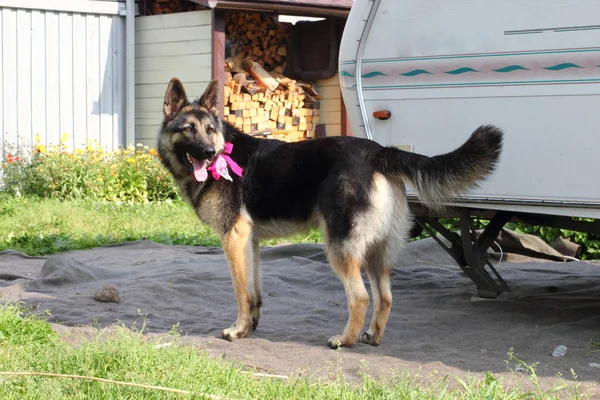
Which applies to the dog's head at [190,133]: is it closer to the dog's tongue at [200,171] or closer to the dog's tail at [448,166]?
the dog's tongue at [200,171]

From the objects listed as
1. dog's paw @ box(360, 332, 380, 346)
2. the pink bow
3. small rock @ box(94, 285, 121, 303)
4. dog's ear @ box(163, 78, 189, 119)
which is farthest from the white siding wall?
dog's paw @ box(360, 332, 380, 346)

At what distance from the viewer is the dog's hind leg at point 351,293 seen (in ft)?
17.4

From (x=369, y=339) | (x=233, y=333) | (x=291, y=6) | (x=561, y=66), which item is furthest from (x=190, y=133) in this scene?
(x=291, y=6)

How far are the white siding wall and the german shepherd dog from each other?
7363mm

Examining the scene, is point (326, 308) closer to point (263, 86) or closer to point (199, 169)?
point (199, 169)

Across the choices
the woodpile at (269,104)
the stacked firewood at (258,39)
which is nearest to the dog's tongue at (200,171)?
the woodpile at (269,104)

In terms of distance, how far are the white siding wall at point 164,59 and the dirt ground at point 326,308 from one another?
468 cm

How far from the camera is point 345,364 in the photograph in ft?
16.2

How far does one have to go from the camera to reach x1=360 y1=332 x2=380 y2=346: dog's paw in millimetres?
5566

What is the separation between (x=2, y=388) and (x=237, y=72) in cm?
1057

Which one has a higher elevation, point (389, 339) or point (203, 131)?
point (203, 131)

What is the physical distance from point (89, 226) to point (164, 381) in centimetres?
688

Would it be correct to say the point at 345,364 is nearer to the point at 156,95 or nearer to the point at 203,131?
the point at 203,131

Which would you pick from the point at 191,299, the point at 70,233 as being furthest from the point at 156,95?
the point at 191,299
